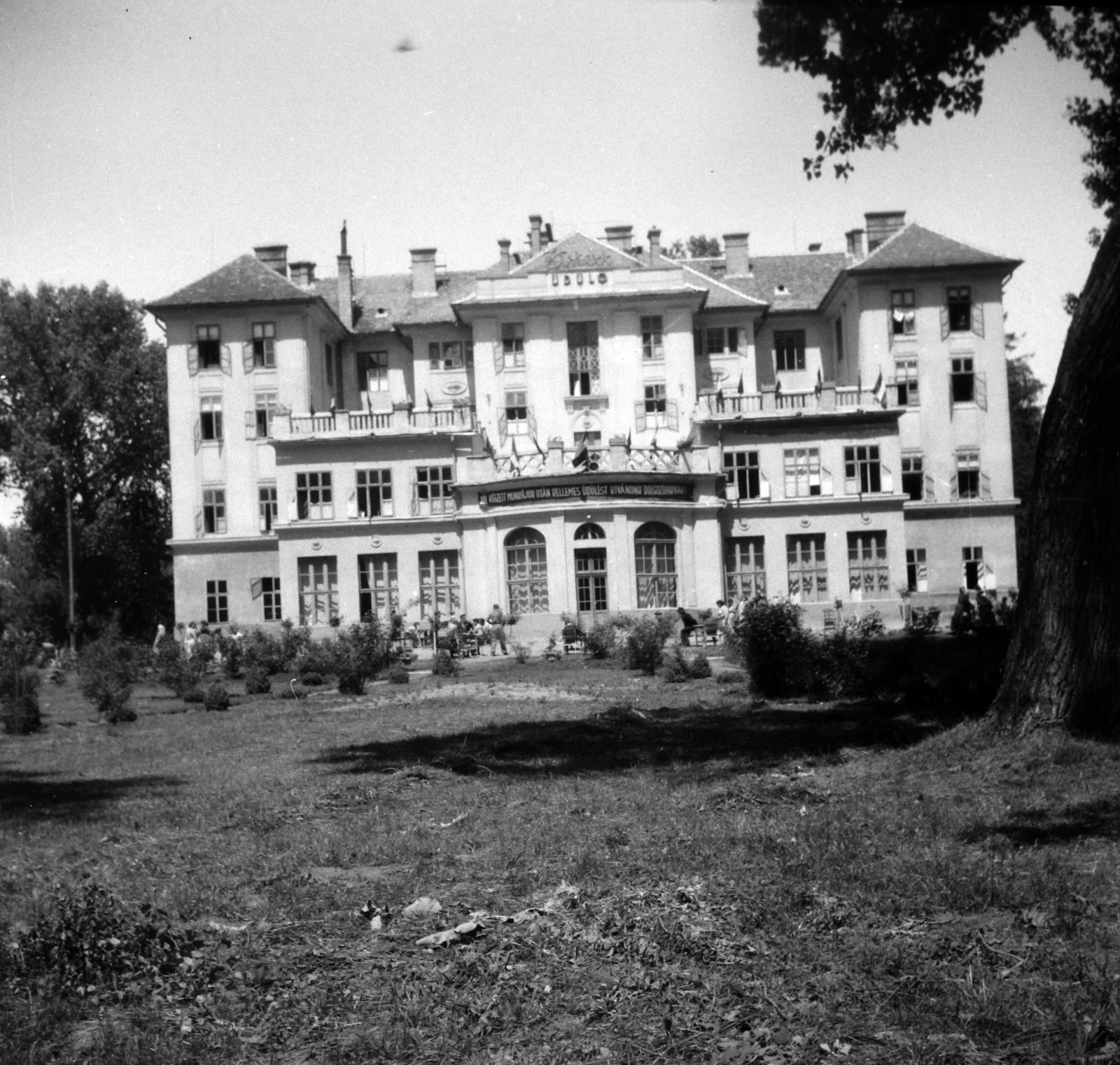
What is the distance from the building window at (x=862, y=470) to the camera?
44.3 metres

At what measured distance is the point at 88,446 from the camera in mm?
37438

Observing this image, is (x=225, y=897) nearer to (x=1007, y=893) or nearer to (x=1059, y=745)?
(x=1007, y=893)

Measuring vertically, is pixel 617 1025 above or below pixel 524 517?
below

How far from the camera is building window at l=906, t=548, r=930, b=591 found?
47938 mm

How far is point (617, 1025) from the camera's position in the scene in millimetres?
5625

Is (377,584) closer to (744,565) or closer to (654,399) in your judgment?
(744,565)

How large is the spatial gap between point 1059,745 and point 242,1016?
717cm

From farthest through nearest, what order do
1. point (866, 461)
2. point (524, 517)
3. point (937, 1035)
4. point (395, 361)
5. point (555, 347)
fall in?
point (395, 361) < point (555, 347) < point (866, 461) < point (524, 517) < point (937, 1035)

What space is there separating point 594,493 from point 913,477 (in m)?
14.9

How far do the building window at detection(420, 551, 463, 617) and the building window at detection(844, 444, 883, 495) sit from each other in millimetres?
13180

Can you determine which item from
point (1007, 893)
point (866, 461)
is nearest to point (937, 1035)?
point (1007, 893)

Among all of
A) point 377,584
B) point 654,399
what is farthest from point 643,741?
point 654,399

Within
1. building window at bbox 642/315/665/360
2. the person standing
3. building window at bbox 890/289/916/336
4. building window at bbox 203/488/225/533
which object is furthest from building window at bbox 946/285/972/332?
building window at bbox 203/488/225/533

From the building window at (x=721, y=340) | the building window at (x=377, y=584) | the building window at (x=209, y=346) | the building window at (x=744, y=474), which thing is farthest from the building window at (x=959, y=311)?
the building window at (x=209, y=346)
